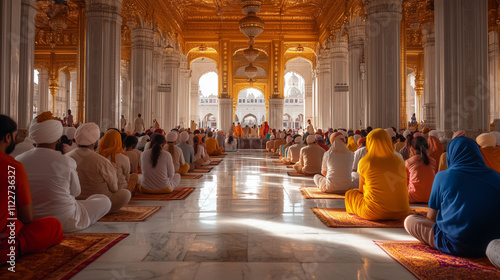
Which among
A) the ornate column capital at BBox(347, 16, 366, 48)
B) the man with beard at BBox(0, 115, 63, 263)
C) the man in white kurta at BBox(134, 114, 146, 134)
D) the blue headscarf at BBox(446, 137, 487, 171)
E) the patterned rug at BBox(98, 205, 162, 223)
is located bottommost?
the patterned rug at BBox(98, 205, 162, 223)

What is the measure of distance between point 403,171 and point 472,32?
328cm

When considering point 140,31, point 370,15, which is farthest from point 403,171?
point 140,31

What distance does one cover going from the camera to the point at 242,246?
2619 mm

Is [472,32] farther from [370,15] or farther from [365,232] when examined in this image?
[365,232]

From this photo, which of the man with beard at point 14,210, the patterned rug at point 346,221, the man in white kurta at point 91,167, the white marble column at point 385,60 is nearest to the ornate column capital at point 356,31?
the white marble column at point 385,60

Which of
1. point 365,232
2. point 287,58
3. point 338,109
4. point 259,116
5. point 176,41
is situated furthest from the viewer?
point 259,116

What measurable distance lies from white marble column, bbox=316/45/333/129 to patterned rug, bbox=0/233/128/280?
46.4 ft

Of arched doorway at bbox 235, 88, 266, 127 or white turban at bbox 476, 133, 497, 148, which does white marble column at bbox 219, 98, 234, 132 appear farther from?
arched doorway at bbox 235, 88, 266, 127

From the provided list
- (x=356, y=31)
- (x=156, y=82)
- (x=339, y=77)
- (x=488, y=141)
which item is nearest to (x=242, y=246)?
(x=488, y=141)

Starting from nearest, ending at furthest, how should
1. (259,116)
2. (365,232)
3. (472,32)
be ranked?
(365,232), (472,32), (259,116)

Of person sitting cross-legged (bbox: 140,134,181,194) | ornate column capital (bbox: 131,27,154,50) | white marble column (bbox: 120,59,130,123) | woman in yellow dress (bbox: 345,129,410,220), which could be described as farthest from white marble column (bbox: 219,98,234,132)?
woman in yellow dress (bbox: 345,129,410,220)

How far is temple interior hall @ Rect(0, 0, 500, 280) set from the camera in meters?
2.42

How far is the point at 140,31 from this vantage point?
1221 cm

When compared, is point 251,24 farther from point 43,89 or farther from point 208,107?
point 208,107
